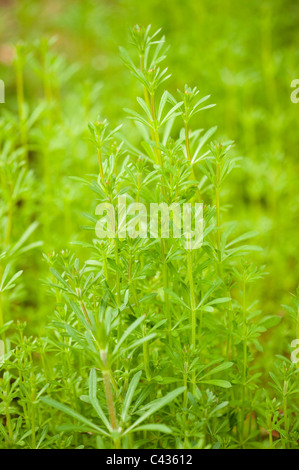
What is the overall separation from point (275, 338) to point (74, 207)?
3.22 ft

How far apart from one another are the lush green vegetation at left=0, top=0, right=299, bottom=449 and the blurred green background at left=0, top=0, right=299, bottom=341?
14mm

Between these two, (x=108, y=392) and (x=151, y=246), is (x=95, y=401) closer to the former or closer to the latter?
(x=108, y=392)

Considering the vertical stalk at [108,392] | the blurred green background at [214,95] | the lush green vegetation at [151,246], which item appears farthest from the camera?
the blurred green background at [214,95]

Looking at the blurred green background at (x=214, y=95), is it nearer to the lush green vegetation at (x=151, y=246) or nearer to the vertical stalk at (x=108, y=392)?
the lush green vegetation at (x=151, y=246)

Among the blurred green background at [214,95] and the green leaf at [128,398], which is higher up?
the blurred green background at [214,95]

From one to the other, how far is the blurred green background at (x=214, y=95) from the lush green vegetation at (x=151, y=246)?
0.01 meters

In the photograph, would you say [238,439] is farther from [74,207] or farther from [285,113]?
[285,113]

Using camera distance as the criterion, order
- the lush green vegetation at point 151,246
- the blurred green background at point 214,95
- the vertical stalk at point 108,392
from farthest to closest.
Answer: the blurred green background at point 214,95 → the lush green vegetation at point 151,246 → the vertical stalk at point 108,392

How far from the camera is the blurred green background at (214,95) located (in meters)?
2.17

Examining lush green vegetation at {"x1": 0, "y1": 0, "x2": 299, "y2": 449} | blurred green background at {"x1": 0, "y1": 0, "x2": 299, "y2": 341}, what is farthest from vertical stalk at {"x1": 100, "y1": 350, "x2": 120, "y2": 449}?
blurred green background at {"x1": 0, "y1": 0, "x2": 299, "y2": 341}

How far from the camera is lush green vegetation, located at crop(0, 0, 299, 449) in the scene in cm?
115

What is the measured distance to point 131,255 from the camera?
3.79ft

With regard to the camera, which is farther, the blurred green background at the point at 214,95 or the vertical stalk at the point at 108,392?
the blurred green background at the point at 214,95

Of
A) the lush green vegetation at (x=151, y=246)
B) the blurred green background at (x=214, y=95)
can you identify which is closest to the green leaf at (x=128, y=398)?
the lush green vegetation at (x=151, y=246)
